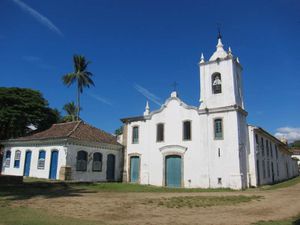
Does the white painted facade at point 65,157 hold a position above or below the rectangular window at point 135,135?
below

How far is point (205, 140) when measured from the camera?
23.0 metres

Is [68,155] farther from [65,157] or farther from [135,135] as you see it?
[135,135]

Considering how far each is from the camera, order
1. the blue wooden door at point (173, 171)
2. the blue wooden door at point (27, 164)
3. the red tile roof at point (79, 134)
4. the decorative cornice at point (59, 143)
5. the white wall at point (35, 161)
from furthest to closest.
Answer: the blue wooden door at point (27, 164)
the red tile roof at point (79, 134)
the blue wooden door at point (173, 171)
the decorative cornice at point (59, 143)
the white wall at point (35, 161)

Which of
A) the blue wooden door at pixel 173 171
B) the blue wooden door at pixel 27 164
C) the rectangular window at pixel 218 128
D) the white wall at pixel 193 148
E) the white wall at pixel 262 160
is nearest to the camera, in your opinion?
the white wall at pixel 193 148

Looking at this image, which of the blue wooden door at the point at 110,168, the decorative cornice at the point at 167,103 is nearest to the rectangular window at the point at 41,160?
the blue wooden door at the point at 110,168

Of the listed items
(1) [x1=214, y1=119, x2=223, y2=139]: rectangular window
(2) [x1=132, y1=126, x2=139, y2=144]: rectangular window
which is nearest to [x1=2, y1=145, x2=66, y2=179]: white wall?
(2) [x1=132, y1=126, x2=139, y2=144]: rectangular window

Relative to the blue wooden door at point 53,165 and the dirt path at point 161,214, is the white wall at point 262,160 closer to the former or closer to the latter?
the dirt path at point 161,214

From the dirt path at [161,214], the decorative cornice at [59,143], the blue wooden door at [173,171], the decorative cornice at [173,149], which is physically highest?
the decorative cornice at [59,143]

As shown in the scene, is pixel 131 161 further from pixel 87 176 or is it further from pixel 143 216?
pixel 143 216

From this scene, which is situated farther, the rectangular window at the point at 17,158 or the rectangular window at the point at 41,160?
the rectangular window at the point at 17,158

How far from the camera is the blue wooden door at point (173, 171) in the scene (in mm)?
24031

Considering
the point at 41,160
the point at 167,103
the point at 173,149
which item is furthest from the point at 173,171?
the point at 41,160

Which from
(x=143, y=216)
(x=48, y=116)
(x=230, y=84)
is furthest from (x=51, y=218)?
(x=48, y=116)

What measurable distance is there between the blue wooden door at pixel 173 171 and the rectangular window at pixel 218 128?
3.71 metres
